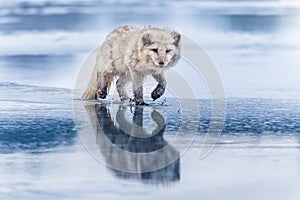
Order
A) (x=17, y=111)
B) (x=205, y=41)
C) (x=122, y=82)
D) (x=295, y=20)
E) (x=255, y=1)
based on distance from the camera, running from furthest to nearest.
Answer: (x=255, y=1), (x=295, y=20), (x=205, y=41), (x=122, y=82), (x=17, y=111)

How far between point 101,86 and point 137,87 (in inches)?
15.5

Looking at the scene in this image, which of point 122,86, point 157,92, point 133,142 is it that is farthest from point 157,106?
point 133,142

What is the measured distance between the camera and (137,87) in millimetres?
6340

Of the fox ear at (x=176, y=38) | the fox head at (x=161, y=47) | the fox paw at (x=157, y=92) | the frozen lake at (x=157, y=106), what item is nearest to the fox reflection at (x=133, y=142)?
the frozen lake at (x=157, y=106)

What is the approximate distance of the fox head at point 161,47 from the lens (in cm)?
612

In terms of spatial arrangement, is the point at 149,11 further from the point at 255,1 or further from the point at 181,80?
the point at 181,80

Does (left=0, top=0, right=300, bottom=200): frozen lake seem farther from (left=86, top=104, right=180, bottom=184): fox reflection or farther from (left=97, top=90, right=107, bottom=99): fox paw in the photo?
(left=97, top=90, right=107, bottom=99): fox paw

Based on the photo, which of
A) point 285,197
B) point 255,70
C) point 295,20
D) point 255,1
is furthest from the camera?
point 255,1

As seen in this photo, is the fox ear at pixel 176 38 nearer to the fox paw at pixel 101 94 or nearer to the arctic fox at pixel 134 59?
the arctic fox at pixel 134 59

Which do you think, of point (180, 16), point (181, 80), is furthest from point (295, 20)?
point (181, 80)

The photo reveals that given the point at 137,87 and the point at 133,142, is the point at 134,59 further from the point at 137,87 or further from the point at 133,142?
the point at 133,142

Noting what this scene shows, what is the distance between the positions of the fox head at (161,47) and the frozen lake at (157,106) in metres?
0.30

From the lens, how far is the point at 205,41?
28.7 feet

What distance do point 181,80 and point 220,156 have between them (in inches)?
90.7
